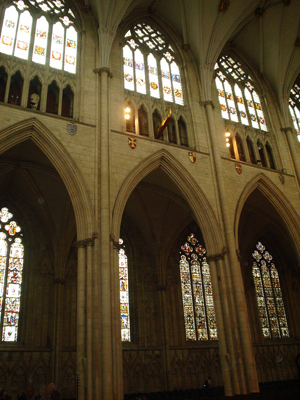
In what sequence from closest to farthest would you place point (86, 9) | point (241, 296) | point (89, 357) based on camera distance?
point (89, 357)
point (241, 296)
point (86, 9)

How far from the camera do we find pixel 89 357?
9.59 m

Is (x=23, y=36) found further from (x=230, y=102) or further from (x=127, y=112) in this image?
(x=230, y=102)

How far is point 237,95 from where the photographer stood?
18.2m

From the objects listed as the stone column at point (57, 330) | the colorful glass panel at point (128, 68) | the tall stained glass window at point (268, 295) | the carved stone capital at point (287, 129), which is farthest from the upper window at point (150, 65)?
the tall stained glass window at point (268, 295)

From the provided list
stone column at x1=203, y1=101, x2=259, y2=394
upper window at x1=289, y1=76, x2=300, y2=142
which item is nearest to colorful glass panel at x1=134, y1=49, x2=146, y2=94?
stone column at x1=203, y1=101, x2=259, y2=394

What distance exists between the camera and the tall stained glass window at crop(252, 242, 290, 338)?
18703mm

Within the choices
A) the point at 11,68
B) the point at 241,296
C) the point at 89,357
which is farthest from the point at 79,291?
the point at 11,68

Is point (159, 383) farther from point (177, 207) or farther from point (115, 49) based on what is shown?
point (115, 49)

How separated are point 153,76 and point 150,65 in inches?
24.3

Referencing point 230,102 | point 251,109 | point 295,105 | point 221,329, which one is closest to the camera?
A: point 221,329

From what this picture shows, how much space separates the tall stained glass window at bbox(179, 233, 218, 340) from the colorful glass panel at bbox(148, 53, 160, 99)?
282 inches

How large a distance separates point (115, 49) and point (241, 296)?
418 inches

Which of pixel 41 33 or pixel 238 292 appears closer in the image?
pixel 238 292

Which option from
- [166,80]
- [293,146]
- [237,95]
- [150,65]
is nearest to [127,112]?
[166,80]
